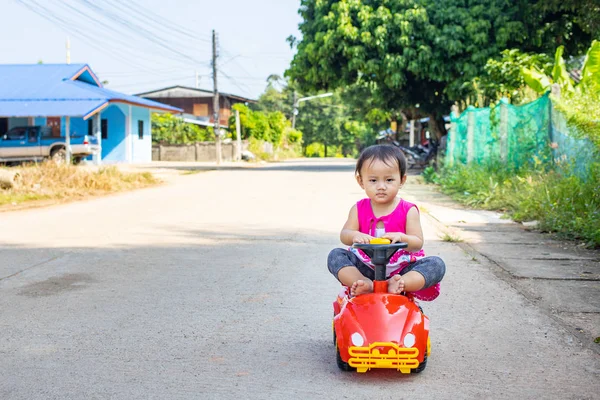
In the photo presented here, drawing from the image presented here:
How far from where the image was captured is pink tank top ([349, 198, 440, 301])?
3.86 meters

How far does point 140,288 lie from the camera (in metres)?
5.64

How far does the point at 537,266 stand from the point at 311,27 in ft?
69.5

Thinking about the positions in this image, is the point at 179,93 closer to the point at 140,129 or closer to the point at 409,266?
the point at 140,129

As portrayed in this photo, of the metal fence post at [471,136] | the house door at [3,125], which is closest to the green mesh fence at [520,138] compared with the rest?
the metal fence post at [471,136]

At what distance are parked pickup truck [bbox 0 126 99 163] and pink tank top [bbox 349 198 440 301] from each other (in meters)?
25.8

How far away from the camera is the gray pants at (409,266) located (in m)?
3.72

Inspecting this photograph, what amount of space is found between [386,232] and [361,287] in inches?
16.7

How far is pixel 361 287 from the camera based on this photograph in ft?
11.9

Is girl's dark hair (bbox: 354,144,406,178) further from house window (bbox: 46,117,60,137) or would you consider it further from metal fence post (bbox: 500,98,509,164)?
house window (bbox: 46,117,60,137)

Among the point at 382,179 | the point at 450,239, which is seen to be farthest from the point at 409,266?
the point at 450,239

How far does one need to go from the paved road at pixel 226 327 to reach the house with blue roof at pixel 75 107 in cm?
1988

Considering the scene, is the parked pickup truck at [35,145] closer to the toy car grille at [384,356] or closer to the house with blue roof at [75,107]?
the house with blue roof at [75,107]

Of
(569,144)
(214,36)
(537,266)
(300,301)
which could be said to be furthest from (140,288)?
(214,36)

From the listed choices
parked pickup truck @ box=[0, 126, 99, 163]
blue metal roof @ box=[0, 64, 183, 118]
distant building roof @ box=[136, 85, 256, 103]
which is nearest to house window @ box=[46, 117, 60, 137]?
parked pickup truck @ box=[0, 126, 99, 163]
